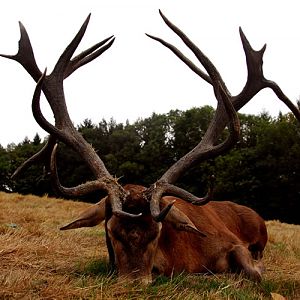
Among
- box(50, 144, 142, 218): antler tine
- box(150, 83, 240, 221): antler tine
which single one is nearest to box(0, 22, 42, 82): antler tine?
box(50, 144, 142, 218): antler tine

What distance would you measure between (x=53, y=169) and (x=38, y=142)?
48022mm

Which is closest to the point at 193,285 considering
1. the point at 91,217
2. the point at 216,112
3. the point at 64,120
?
the point at 91,217

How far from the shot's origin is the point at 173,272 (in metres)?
4.81

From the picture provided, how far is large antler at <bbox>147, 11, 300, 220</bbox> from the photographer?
4.71 meters

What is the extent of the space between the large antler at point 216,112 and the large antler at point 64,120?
525 mm

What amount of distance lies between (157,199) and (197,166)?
27.0m

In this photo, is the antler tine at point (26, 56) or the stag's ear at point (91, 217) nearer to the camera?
the stag's ear at point (91, 217)

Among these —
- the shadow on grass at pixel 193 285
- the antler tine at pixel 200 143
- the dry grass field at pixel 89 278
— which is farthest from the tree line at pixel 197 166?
the shadow on grass at pixel 193 285

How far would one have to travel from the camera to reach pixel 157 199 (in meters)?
4.50

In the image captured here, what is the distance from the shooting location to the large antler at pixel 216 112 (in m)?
4.71

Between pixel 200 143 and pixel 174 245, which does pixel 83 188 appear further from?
pixel 200 143

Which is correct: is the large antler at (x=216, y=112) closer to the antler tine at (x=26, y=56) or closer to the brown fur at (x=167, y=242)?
the brown fur at (x=167, y=242)

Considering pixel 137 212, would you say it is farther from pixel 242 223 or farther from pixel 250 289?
pixel 242 223

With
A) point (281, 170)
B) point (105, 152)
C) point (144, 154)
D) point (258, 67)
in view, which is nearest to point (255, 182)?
point (281, 170)
